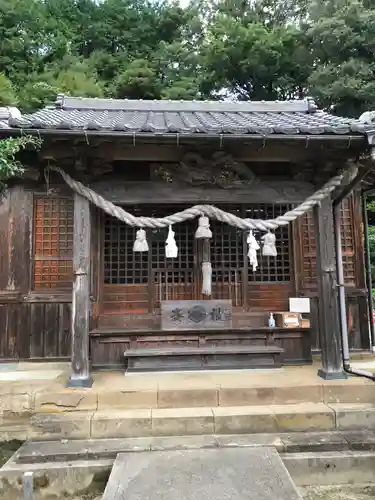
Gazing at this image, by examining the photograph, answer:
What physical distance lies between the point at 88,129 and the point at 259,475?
4.45m

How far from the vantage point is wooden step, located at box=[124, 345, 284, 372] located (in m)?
6.17

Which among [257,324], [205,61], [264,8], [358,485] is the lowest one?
[358,485]

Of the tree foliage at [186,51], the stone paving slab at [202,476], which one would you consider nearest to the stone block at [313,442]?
the stone paving slab at [202,476]

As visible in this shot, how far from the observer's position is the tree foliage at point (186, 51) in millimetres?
18625

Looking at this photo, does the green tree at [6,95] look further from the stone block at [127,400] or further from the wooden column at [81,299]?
the stone block at [127,400]

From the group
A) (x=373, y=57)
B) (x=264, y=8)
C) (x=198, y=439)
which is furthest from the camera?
(x=264, y=8)

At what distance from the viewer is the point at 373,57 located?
1895 cm

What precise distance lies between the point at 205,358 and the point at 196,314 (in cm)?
82

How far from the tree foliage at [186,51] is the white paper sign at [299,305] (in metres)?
14.8

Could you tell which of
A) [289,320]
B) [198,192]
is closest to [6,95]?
[198,192]

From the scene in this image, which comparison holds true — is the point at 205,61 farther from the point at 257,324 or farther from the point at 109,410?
the point at 109,410

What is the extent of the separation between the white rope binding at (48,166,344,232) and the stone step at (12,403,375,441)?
258 centimetres

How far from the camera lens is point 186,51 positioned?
23.2 meters

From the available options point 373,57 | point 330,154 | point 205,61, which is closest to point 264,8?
point 205,61
